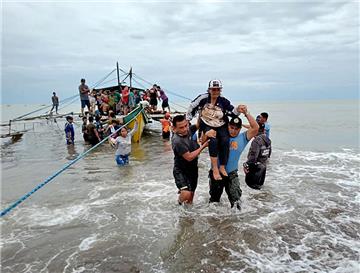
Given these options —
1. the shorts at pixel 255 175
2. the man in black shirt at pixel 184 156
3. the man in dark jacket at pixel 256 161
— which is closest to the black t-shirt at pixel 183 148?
the man in black shirt at pixel 184 156

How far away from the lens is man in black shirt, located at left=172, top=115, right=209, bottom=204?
15.1 ft

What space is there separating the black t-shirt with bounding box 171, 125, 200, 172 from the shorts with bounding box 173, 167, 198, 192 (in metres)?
0.07

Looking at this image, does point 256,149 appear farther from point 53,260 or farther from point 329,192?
point 53,260

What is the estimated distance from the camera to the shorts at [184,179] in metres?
4.85

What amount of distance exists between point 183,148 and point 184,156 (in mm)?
127

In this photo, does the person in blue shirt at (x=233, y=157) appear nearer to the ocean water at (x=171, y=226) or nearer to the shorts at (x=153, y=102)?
the ocean water at (x=171, y=226)

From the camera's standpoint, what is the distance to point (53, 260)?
3754 mm

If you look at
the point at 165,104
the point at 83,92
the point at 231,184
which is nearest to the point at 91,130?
the point at 83,92

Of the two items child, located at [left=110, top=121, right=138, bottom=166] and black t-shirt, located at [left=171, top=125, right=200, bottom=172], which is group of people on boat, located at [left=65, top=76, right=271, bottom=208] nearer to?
black t-shirt, located at [left=171, top=125, right=200, bottom=172]

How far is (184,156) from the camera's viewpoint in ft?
15.1

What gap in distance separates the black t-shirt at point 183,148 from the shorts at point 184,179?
7cm

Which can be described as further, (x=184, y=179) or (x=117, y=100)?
(x=117, y=100)

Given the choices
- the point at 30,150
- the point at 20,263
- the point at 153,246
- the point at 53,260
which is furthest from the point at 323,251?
the point at 30,150

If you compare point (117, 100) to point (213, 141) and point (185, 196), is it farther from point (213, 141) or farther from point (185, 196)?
point (213, 141)
